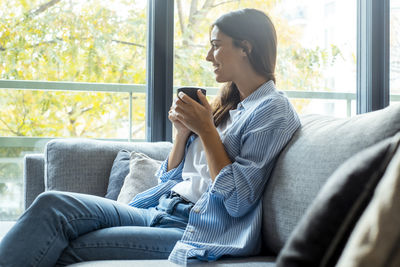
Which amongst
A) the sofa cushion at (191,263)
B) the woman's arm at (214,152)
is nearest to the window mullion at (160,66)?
the woman's arm at (214,152)

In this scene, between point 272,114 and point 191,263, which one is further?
point 272,114

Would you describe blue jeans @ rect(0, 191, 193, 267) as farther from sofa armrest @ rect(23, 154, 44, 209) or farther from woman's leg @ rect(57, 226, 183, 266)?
sofa armrest @ rect(23, 154, 44, 209)

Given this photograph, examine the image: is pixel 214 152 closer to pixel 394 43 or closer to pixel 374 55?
pixel 374 55

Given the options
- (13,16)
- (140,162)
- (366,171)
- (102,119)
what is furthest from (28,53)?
(366,171)

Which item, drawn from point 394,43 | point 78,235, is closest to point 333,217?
point 78,235

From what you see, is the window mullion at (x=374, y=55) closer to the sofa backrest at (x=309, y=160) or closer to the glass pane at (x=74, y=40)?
the glass pane at (x=74, y=40)

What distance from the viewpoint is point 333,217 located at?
572 millimetres

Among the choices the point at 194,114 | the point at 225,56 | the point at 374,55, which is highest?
the point at 374,55

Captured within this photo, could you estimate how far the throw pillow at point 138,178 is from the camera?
80.0 inches

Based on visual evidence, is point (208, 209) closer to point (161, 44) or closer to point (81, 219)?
point (81, 219)

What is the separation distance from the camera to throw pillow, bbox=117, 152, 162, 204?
2033 millimetres

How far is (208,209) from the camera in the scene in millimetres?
1500

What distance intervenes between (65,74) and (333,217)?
231cm

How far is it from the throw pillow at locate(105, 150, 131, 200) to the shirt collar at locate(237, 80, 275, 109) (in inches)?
26.5
